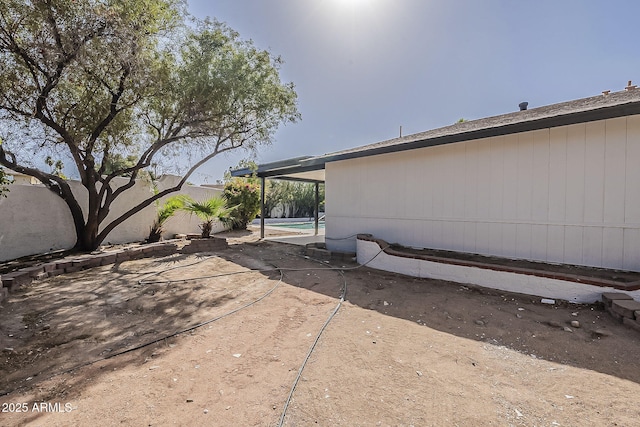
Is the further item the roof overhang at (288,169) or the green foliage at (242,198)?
the green foliage at (242,198)

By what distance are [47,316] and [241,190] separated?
1065cm

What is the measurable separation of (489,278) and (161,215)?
9.39 metres

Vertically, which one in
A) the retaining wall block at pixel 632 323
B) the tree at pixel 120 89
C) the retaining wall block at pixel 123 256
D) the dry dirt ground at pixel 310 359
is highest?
the tree at pixel 120 89

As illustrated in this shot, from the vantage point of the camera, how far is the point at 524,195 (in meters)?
5.12

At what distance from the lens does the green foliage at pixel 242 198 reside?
45.8 feet

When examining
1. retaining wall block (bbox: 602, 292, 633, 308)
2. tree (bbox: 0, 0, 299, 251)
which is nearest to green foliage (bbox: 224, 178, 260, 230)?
tree (bbox: 0, 0, 299, 251)

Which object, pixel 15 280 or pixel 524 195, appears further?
pixel 524 195

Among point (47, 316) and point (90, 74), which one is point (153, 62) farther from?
point (47, 316)

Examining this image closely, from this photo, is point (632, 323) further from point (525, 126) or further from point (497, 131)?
point (497, 131)

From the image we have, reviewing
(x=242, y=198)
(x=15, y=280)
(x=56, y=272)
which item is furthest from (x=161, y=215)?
(x=15, y=280)

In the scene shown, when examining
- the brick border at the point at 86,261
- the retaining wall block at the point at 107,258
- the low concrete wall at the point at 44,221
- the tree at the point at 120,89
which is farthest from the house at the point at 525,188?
the low concrete wall at the point at 44,221

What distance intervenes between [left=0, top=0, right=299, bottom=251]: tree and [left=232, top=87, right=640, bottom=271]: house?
3252 millimetres

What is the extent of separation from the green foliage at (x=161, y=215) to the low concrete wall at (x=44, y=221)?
1.54 ft

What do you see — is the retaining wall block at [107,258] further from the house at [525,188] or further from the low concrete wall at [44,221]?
the house at [525,188]
